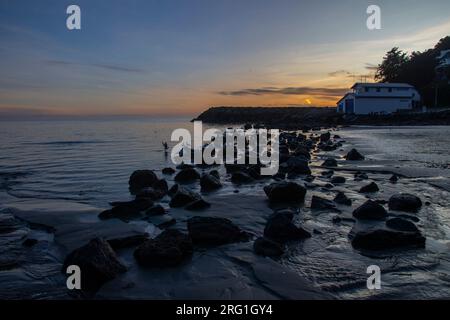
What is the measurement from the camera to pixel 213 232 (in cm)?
749

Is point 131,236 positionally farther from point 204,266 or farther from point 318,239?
point 318,239

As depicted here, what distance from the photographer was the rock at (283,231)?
745cm

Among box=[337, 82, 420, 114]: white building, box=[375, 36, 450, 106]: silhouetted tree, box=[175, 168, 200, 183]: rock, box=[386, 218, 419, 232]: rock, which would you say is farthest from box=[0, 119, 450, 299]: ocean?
box=[375, 36, 450, 106]: silhouetted tree

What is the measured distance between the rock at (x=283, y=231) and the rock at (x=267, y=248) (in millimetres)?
490

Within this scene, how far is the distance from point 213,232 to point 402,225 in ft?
13.0

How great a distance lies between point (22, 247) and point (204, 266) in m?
4.01

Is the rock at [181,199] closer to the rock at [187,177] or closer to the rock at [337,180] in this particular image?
the rock at [187,177]

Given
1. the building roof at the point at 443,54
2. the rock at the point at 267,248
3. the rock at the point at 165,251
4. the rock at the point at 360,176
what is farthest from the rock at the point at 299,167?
the building roof at the point at 443,54

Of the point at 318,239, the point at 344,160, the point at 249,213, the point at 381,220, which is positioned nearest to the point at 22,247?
the point at 249,213

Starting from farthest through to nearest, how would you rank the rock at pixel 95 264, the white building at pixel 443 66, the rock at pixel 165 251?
1. the white building at pixel 443 66
2. the rock at pixel 165 251
3. the rock at pixel 95 264

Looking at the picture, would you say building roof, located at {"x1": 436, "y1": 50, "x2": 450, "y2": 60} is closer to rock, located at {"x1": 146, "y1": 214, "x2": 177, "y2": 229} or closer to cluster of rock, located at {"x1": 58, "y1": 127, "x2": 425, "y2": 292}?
cluster of rock, located at {"x1": 58, "y1": 127, "x2": 425, "y2": 292}

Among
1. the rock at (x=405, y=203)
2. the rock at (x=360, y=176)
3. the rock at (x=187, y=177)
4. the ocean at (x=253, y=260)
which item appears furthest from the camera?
the rock at (x=187, y=177)

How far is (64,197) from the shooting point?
12.4 metres

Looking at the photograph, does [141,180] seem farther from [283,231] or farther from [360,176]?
[360,176]
